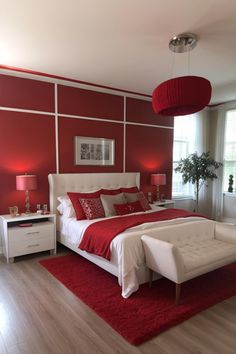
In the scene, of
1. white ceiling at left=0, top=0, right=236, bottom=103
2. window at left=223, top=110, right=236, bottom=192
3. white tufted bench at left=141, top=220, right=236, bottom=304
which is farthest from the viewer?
window at left=223, top=110, right=236, bottom=192

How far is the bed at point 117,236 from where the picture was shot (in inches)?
101

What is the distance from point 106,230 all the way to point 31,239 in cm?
135

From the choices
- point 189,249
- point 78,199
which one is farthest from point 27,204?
point 189,249

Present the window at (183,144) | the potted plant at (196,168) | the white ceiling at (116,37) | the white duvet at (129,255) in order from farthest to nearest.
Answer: the window at (183,144)
the potted plant at (196,168)
the white duvet at (129,255)
the white ceiling at (116,37)

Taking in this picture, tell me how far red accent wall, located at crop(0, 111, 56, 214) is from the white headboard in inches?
7.0

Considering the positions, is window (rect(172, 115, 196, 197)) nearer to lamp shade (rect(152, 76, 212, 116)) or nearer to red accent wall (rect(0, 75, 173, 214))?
red accent wall (rect(0, 75, 173, 214))

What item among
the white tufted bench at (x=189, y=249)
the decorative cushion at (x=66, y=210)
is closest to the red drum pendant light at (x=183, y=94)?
the white tufted bench at (x=189, y=249)

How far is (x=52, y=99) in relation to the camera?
4.14 meters

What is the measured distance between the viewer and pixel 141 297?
8.39 ft

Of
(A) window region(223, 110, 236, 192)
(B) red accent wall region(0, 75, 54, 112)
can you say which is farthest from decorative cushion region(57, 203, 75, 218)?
(A) window region(223, 110, 236, 192)

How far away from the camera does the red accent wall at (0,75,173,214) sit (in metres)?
3.79

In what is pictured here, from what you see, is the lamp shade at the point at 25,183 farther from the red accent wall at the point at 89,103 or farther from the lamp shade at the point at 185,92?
the lamp shade at the point at 185,92

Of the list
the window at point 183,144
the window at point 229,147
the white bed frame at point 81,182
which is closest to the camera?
the white bed frame at point 81,182

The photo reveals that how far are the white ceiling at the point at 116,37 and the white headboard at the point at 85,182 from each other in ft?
5.60
